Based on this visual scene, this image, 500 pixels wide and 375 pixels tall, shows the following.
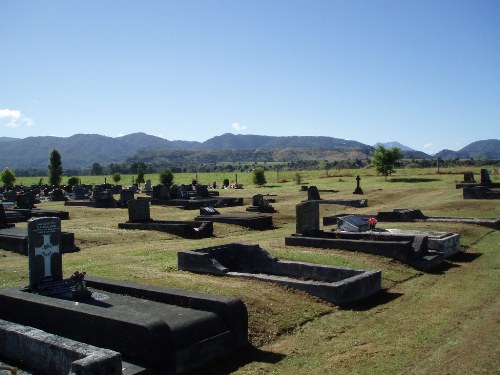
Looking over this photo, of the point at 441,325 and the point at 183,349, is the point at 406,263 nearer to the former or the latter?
the point at 441,325

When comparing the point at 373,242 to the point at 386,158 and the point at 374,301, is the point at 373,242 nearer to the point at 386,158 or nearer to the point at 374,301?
the point at 374,301

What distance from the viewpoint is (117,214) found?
1281 inches

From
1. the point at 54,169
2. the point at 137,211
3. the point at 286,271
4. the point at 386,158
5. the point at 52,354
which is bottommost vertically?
the point at 286,271

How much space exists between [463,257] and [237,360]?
12.1 m

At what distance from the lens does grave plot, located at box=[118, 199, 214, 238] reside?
23.1 m

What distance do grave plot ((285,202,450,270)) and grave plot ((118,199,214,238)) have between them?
560 cm

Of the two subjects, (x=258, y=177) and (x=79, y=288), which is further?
(x=258, y=177)

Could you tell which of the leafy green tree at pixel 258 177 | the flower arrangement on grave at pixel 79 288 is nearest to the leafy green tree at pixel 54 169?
the leafy green tree at pixel 258 177

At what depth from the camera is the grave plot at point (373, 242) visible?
16078 millimetres

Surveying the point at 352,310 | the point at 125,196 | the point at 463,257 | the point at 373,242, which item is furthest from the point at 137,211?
the point at 352,310

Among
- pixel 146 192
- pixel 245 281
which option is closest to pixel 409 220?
pixel 245 281

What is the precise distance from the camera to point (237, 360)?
861cm

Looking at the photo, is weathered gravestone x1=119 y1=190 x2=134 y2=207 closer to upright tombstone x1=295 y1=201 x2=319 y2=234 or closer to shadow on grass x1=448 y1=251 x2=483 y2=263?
upright tombstone x1=295 y1=201 x2=319 y2=234

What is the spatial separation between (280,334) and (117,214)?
80.3 feet
